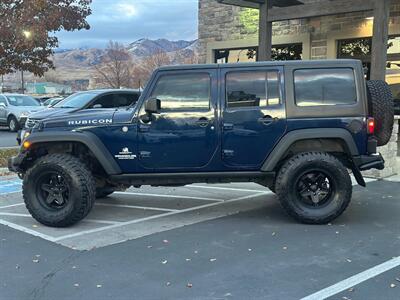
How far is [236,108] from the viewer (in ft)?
19.9

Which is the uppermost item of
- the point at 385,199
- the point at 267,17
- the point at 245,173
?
the point at 267,17

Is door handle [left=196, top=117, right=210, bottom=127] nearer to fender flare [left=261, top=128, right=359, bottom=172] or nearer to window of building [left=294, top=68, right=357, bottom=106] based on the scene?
fender flare [left=261, top=128, right=359, bottom=172]

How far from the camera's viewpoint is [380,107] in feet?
19.9

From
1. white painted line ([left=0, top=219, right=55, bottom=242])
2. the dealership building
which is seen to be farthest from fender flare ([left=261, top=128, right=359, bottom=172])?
the dealership building

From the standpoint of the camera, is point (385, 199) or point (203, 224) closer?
point (203, 224)

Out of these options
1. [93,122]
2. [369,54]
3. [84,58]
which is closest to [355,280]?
[93,122]

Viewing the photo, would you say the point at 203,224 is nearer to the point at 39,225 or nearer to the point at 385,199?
the point at 39,225

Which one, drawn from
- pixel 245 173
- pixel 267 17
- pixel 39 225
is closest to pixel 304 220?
pixel 245 173

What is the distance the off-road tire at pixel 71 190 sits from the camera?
5.99 meters

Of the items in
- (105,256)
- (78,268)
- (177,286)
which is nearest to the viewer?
(177,286)

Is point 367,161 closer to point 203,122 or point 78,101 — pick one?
point 203,122

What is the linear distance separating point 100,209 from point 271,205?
97.5 inches

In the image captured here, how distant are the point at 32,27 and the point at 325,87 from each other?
790 centimetres

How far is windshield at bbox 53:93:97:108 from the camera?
38.2 feet
